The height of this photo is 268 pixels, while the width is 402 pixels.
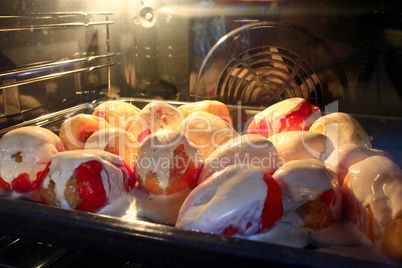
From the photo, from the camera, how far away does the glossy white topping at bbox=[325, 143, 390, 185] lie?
669 millimetres

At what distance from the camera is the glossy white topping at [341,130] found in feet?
2.56

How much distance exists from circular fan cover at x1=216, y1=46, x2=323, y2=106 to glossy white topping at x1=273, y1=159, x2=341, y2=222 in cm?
45

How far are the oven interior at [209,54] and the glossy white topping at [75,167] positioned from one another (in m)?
0.32

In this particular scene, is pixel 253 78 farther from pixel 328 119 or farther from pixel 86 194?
pixel 86 194

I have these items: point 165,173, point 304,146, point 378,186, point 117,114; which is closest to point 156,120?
point 117,114

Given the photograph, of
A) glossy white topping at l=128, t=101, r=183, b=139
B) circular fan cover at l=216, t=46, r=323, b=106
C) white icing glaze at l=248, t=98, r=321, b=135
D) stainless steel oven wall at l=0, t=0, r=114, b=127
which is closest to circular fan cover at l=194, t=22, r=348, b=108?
circular fan cover at l=216, t=46, r=323, b=106

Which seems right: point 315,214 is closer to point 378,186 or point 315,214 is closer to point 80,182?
point 378,186

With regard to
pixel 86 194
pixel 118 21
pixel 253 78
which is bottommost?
pixel 86 194

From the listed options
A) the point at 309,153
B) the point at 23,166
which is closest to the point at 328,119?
the point at 309,153

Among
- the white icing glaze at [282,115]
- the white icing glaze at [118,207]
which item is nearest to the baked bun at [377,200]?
the white icing glaze at [282,115]

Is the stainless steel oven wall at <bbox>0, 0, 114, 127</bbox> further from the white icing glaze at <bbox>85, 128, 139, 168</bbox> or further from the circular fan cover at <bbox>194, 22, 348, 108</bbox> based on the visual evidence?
the circular fan cover at <bbox>194, 22, 348, 108</bbox>

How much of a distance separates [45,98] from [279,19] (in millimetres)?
700

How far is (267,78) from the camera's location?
1.05m

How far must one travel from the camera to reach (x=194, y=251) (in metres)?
0.44
